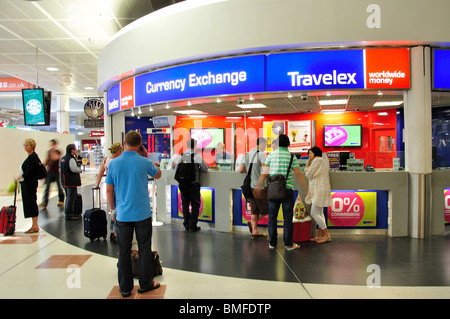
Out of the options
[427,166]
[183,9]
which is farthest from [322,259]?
[183,9]

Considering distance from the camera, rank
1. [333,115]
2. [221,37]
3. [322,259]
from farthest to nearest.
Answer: [333,115], [221,37], [322,259]

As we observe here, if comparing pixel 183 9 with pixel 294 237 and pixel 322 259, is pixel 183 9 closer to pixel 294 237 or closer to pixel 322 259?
pixel 294 237

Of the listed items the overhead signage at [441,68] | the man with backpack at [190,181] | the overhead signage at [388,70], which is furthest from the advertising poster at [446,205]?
the man with backpack at [190,181]

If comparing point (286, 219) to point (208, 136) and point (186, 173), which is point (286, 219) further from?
point (208, 136)

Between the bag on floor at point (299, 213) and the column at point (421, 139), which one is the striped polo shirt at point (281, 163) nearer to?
the bag on floor at point (299, 213)

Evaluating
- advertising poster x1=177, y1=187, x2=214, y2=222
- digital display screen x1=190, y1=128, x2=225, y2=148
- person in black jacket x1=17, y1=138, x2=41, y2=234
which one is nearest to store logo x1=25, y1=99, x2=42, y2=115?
digital display screen x1=190, y1=128, x2=225, y2=148

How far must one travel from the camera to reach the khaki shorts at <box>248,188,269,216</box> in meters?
5.38

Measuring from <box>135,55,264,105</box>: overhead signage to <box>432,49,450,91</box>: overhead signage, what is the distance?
109 inches

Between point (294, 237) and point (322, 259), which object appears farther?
point (294, 237)

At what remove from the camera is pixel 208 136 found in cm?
1038

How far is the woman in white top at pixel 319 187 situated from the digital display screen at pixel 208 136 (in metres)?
5.36

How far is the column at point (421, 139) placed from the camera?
5.39 metres

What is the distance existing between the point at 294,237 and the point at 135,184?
2.88 metres
